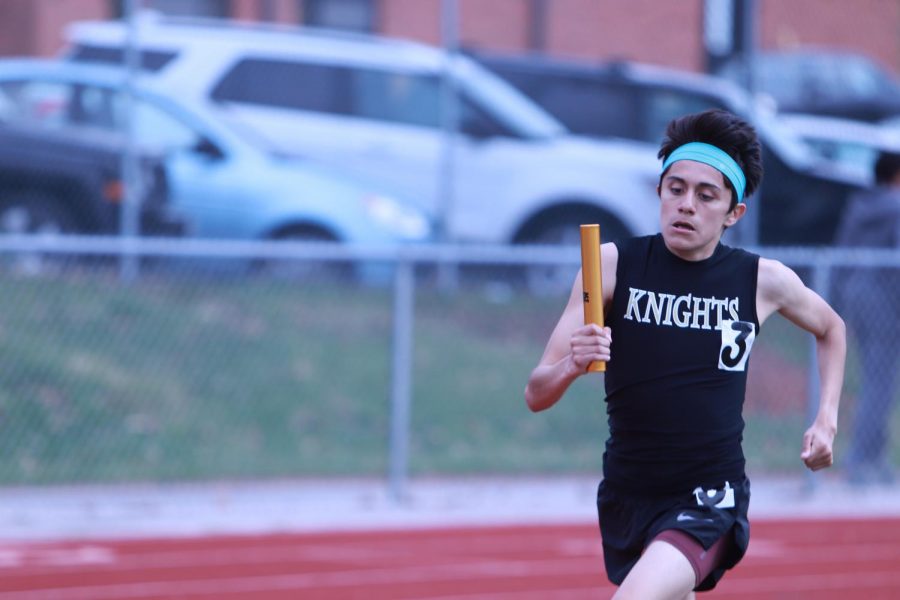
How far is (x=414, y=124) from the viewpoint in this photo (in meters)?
13.4

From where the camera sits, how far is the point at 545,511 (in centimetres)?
972

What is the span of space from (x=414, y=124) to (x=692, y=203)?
922 centimetres

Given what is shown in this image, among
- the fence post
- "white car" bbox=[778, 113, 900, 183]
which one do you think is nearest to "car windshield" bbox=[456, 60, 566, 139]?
"white car" bbox=[778, 113, 900, 183]

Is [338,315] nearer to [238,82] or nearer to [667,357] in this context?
[238,82]

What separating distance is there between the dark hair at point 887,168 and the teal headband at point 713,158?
5876 millimetres

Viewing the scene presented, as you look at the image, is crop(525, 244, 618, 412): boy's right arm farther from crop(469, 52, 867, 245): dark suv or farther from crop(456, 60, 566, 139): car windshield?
crop(469, 52, 867, 245): dark suv

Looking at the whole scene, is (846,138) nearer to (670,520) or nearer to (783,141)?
(783,141)

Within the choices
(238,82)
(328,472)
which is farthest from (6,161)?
(328,472)

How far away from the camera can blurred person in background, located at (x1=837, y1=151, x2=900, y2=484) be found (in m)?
10.1

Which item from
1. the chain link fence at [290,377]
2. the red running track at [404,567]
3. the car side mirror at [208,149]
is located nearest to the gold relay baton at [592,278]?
the red running track at [404,567]

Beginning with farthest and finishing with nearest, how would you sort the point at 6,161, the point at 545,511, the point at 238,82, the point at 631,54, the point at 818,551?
the point at 631,54
the point at 238,82
the point at 6,161
the point at 545,511
the point at 818,551

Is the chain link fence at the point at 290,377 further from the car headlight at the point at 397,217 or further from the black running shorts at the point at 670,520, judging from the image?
the black running shorts at the point at 670,520

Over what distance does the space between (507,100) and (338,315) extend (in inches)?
132

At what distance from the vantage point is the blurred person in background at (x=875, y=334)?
10148mm
